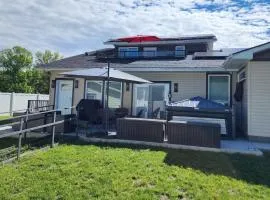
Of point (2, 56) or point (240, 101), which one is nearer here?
point (240, 101)

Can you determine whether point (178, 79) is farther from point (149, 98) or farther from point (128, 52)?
point (128, 52)

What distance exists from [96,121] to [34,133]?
2.94 metres

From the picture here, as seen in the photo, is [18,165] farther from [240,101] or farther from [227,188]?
[240,101]

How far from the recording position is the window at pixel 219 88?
40.5ft

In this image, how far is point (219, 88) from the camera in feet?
41.1

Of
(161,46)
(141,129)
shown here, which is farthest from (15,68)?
(141,129)

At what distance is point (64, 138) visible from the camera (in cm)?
866

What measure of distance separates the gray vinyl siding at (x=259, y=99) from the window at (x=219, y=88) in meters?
2.97

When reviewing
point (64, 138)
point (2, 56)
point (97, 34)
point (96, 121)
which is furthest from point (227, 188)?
point (2, 56)

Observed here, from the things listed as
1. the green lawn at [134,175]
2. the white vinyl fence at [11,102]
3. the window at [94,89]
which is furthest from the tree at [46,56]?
the green lawn at [134,175]

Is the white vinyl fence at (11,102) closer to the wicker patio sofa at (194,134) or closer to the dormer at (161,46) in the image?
the dormer at (161,46)

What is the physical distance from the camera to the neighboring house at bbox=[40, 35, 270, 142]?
9305 millimetres

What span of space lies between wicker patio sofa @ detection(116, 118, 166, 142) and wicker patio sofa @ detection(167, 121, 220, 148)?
29cm

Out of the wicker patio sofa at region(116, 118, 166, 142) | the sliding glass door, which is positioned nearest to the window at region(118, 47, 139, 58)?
the sliding glass door
